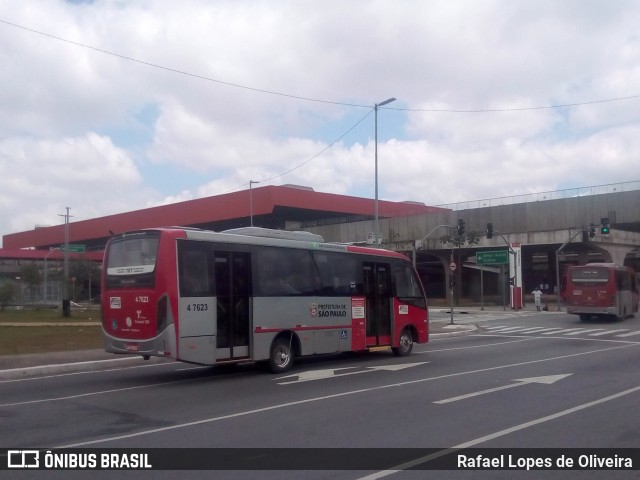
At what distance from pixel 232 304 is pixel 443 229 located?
58318mm

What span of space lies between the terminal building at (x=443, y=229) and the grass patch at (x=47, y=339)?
28542mm

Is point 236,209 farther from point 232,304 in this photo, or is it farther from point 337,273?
point 232,304

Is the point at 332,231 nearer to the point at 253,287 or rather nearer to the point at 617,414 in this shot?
the point at 253,287

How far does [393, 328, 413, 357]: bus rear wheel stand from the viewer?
21438 millimetres

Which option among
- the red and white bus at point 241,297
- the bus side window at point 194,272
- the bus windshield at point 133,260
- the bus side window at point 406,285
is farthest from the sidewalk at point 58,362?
the bus side window at point 406,285

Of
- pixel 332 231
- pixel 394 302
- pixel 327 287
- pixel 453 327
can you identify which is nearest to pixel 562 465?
pixel 327 287

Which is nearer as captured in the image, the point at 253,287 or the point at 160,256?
the point at 160,256

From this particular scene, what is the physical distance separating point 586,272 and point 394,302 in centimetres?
2263

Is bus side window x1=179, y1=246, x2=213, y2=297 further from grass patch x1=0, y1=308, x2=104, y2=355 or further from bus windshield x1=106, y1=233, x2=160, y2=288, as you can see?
grass patch x1=0, y1=308, x2=104, y2=355

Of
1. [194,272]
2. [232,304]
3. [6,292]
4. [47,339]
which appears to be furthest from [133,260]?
[6,292]

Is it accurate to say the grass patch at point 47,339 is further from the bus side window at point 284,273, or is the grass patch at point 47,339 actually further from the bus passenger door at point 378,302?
the bus passenger door at point 378,302

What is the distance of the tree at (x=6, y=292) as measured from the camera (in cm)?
4797

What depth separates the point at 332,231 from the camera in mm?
75875

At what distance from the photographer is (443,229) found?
73.0 meters
